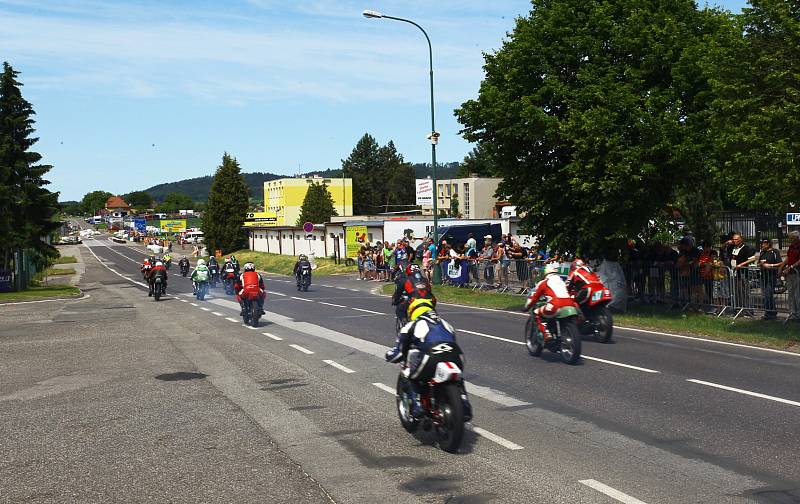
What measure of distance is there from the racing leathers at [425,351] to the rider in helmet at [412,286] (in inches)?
72.9

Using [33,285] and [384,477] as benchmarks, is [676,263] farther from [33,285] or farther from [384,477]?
[33,285]

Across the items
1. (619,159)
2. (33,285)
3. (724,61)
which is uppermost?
(724,61)

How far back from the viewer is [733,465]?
6.79 metres

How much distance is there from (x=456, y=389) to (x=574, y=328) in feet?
17.7

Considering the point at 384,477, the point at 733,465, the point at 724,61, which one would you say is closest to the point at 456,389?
the point at 384,477

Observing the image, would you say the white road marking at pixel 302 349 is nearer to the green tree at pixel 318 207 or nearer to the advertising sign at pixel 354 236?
the advertising sign at pixel 354 236

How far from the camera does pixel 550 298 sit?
1276 centimetres

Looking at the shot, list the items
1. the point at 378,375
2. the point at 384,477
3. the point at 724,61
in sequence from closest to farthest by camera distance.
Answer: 1. the point at 384,477
2. the point at 378,375
3. the point at 724,61

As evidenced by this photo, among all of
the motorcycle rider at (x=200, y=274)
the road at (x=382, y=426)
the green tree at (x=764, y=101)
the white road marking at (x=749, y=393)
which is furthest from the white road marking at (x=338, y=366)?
the motorcycle rider at (x=200, y=274)

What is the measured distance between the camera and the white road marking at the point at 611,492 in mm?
5879

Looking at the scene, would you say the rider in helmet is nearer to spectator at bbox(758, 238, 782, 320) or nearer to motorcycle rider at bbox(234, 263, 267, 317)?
motorcycle rider at bbox(234, 263, 267, 317)

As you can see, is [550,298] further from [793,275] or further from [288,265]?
[288,265]

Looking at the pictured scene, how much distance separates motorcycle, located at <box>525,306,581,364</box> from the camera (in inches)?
489

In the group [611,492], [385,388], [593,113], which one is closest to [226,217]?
[593,113]
